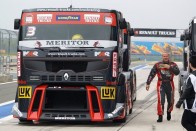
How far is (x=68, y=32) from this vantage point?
1312 centimetres

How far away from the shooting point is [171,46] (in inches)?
4377

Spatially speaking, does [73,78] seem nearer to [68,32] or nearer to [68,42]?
[68,42]

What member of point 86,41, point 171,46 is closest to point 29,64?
point 86,41

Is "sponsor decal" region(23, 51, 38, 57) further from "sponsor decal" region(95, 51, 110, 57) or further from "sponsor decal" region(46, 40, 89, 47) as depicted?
"sponsor decal" region(95, 51, 110, 57)

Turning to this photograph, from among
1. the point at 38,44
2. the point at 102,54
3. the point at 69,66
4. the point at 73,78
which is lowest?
the point at 73,78

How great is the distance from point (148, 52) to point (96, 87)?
332ft

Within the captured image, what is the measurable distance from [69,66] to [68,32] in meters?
0.86

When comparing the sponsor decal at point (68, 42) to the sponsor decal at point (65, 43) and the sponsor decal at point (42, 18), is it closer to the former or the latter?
the sponsor decal at point (65, 43)

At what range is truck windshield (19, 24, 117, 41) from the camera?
512 inches

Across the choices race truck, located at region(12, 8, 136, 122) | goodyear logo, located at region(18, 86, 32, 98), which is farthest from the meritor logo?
goodyear logo, located at region(18, 86, 32, 98)

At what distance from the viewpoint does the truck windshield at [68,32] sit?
13000mm

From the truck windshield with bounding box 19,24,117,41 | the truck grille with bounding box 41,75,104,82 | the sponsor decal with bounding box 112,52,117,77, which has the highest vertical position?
the truck windshield with bounding box 19,24,117,41

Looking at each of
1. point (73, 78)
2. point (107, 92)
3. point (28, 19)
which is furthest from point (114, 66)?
point (28, 19)

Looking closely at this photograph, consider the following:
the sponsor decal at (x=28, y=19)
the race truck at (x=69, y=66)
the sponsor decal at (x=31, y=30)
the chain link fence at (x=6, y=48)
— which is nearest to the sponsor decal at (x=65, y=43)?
the race truck at (x=69, y=66)
